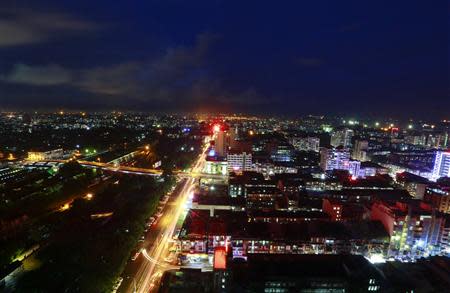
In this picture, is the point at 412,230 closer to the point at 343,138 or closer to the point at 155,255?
the point at 155,255

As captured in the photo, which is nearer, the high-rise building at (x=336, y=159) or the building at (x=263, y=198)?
the building at (x=263, y=198)

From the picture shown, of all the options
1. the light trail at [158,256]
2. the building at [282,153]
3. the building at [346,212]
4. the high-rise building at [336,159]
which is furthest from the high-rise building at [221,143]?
the building at [346,212]

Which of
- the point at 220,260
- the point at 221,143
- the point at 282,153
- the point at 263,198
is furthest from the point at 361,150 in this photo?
the point at 220,260

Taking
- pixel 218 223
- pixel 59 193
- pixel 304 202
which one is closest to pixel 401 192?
pixel 304 202

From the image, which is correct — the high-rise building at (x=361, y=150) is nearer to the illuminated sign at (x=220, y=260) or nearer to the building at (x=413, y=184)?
the building at (x=413, y=184)

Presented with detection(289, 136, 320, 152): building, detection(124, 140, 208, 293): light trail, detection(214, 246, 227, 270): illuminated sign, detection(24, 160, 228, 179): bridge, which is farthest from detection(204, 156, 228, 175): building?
detection(289, 136, 320, 152): building

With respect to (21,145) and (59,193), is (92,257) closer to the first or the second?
(59,193)
